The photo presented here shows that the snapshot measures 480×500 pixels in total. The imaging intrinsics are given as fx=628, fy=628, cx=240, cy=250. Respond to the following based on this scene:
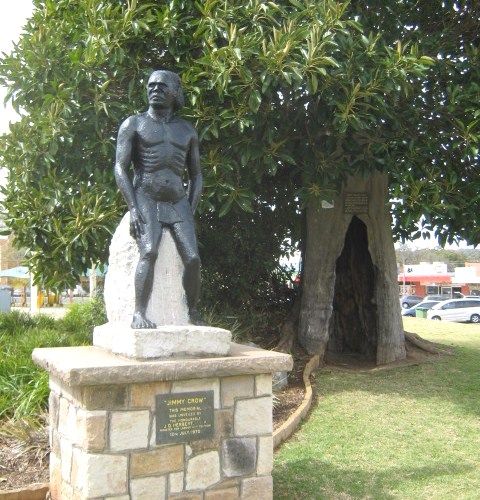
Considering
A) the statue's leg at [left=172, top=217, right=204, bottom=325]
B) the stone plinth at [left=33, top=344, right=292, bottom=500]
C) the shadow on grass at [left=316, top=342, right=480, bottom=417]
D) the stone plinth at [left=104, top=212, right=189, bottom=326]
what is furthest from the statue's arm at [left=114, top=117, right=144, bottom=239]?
the shadow on grass at [left=316, top=342, right=480, bottom=417]

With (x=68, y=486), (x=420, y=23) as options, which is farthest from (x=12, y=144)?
(x=420, y=23)

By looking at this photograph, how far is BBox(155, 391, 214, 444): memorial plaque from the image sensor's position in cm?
421

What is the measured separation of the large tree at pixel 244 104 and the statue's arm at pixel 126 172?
228 cm

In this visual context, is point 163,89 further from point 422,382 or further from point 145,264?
point 422,382

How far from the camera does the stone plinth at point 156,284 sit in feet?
15.4

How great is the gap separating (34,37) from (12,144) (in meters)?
1.37

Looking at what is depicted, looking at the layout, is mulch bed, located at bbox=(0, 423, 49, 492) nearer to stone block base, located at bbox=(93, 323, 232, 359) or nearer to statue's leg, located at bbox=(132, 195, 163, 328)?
stone block base, located at bbox=(93, 323, 232, 359)

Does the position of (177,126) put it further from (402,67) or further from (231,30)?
(402,67)

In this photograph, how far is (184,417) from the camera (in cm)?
426

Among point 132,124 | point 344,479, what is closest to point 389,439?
point 344,479

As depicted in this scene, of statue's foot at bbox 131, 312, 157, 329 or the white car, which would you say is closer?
statue's foot at bbox 131, 312, 157, 329

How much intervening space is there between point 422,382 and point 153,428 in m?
5.55

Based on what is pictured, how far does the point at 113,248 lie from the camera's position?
16.2 ft

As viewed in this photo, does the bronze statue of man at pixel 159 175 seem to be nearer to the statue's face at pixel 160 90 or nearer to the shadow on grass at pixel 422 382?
the statue's face at pixel 160 90
